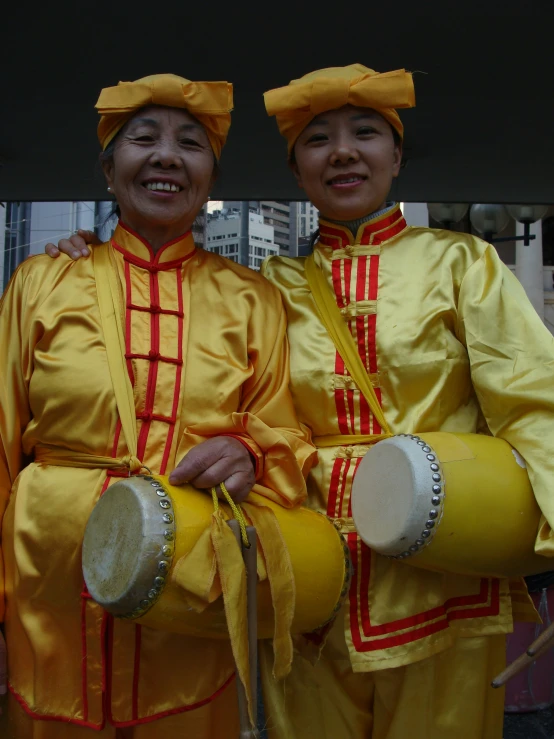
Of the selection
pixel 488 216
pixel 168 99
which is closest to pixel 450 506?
pixel 168 99

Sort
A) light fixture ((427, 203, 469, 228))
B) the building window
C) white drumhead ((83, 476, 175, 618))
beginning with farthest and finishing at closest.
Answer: the building window
light fixture ((427, 203, 469, 228))
white drumhead ((83, 476, 175, 618))

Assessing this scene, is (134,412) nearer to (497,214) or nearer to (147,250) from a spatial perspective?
(147,250)

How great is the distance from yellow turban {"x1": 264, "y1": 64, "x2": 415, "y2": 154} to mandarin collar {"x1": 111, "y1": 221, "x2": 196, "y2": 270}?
18.4 inches

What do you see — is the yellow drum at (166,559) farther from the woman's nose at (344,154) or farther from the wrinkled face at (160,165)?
the woman's nose at (344,154)

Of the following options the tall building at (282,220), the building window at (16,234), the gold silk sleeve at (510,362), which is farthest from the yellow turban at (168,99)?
the building window at (16,234)

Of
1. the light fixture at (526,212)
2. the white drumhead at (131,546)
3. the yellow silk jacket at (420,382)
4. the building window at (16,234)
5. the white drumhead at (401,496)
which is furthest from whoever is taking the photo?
the building window at (16,234)

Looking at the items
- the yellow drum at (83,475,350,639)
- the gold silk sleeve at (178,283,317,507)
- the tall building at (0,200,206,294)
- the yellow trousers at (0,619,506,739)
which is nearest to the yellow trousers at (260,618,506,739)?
the yellow trousers at (0,619,506,739)

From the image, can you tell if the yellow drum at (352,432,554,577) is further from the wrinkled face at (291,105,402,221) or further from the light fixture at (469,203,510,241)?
the light fixture at (469,203,510,241)

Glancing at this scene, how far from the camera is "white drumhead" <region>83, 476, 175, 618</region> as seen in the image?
5.45ft

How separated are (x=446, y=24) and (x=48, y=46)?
59.7 inches

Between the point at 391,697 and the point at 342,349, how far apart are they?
0.93m

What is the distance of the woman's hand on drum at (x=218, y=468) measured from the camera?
5.96 feet

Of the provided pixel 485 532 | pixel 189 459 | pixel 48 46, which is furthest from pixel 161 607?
pixel 48 46

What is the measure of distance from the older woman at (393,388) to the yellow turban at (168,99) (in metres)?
0.16
